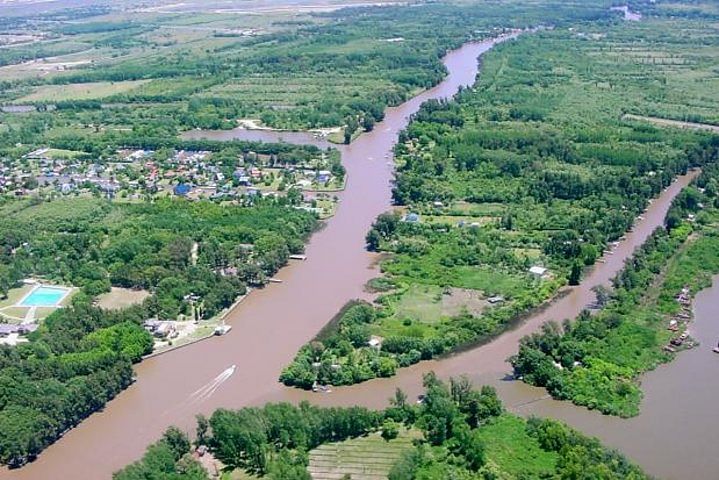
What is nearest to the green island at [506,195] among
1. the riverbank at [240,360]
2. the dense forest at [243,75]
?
the riverbank at [240,360]

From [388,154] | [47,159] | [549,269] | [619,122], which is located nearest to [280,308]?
[549,269]

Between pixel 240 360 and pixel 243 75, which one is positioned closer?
pixel 240 360

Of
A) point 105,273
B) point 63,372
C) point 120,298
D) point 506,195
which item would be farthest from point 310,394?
point 506,195

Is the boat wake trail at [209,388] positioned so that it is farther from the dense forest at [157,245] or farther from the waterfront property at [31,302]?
the waterfront property at [31,302]

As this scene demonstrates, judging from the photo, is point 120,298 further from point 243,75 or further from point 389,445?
point 243,75

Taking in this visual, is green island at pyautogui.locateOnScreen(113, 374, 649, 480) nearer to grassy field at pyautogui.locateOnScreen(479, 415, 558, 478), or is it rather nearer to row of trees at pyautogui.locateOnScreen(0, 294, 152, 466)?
grassy field at pyautogui.locateOnScreen(479, 415, 558, 478)

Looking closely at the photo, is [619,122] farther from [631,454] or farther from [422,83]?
[631,454]

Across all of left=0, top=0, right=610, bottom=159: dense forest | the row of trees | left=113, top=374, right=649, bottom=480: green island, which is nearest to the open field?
the row of trees
